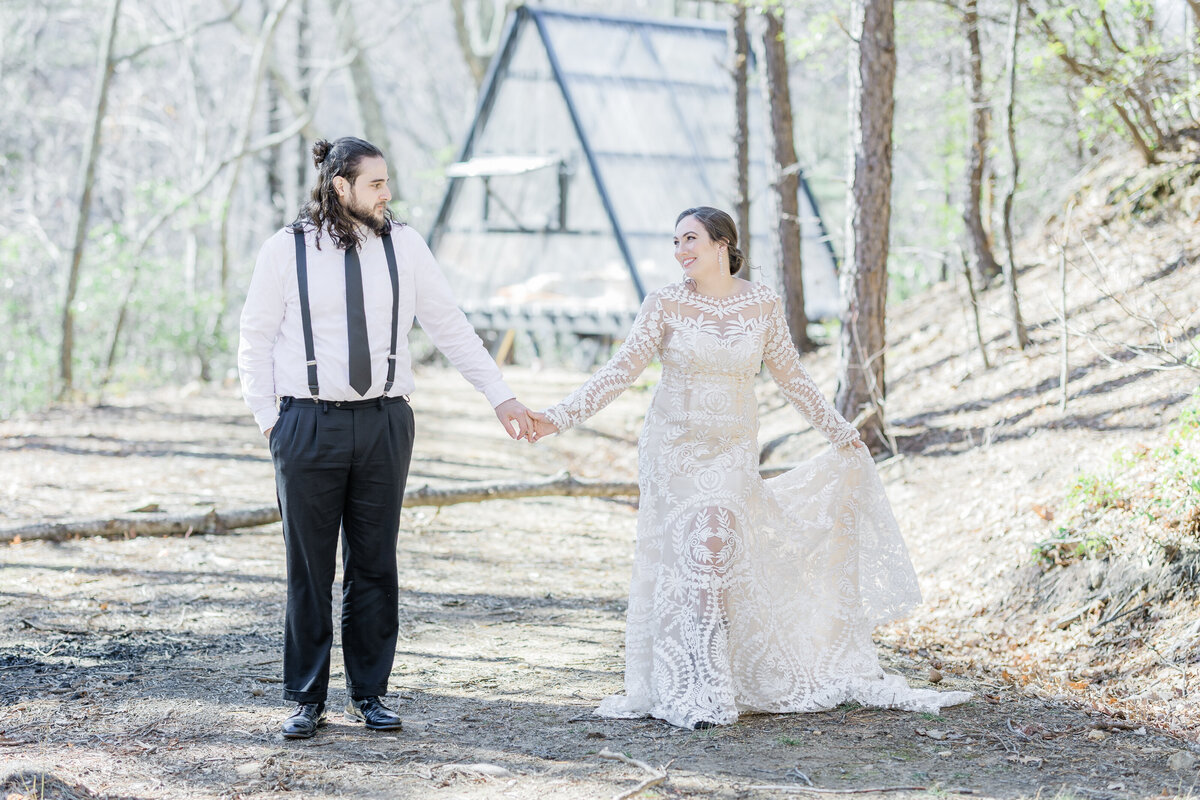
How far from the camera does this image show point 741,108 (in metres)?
14.4

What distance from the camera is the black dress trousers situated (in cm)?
402

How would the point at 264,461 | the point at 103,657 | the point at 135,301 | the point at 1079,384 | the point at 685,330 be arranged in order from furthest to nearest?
the point at 135,301 → the point at 264,461 → the point at 1079,384 → the point at 103,657 → the point at 685,330

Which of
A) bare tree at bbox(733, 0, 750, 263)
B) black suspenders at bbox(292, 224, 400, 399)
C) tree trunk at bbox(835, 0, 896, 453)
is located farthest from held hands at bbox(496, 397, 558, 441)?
bare tree at bbox(733, 0, 750, 263)

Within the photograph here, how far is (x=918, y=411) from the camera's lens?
34.8 ft

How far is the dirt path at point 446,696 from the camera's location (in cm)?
380

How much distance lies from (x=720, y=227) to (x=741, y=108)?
33.8 ft

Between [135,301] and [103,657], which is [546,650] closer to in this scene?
[103,657]

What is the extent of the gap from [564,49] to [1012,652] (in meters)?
15.1

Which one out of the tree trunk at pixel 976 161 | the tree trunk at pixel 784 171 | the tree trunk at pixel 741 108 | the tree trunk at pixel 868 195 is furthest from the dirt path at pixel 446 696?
the tree trunk at pixel 741 108

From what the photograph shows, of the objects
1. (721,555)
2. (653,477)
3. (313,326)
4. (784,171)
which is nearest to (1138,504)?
(721,555)

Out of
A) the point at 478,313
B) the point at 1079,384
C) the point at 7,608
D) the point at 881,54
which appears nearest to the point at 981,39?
the point at 881,54

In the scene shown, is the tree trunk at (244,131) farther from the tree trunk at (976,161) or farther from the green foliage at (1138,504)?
the green foliage at (1138,504)

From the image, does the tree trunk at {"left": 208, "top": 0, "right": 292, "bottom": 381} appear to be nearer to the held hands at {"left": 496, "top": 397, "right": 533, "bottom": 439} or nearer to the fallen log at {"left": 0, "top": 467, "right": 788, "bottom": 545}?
the fallen log at {"left": 0, "top": 467, "right": 788, "bottom": 545}

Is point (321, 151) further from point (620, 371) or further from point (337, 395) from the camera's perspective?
point (620, 371)
